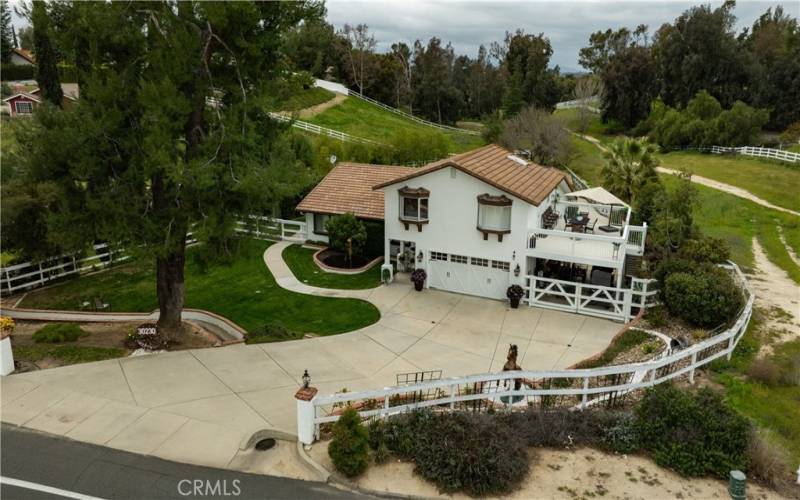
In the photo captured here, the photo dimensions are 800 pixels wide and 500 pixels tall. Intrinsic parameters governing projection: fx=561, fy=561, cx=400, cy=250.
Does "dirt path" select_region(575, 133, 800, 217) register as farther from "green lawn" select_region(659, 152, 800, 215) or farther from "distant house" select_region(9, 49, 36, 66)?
"distant house" select_region(9, 49, 36, 66)

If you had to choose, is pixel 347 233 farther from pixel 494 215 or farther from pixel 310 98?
pixel 310 98

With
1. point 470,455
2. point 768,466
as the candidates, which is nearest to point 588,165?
point 768,466

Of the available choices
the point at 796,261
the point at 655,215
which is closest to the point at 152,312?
the point at 655,215

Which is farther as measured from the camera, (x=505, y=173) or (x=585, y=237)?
(x=505, y=173)

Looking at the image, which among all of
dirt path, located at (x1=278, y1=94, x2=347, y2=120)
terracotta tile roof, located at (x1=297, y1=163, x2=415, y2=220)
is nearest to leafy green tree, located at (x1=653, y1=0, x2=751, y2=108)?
dirt path, located at (x1=278, y1=94, x2=347, y2=120)

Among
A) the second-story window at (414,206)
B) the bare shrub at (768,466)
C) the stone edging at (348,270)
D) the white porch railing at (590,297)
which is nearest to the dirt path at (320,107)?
the stone edging at (348,270)

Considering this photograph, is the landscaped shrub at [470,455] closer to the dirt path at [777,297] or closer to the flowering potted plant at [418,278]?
the flowering potted plant at [418,278]

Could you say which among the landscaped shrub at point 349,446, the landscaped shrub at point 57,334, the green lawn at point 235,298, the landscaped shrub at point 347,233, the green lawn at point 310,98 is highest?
the green lawn at point 310,98
